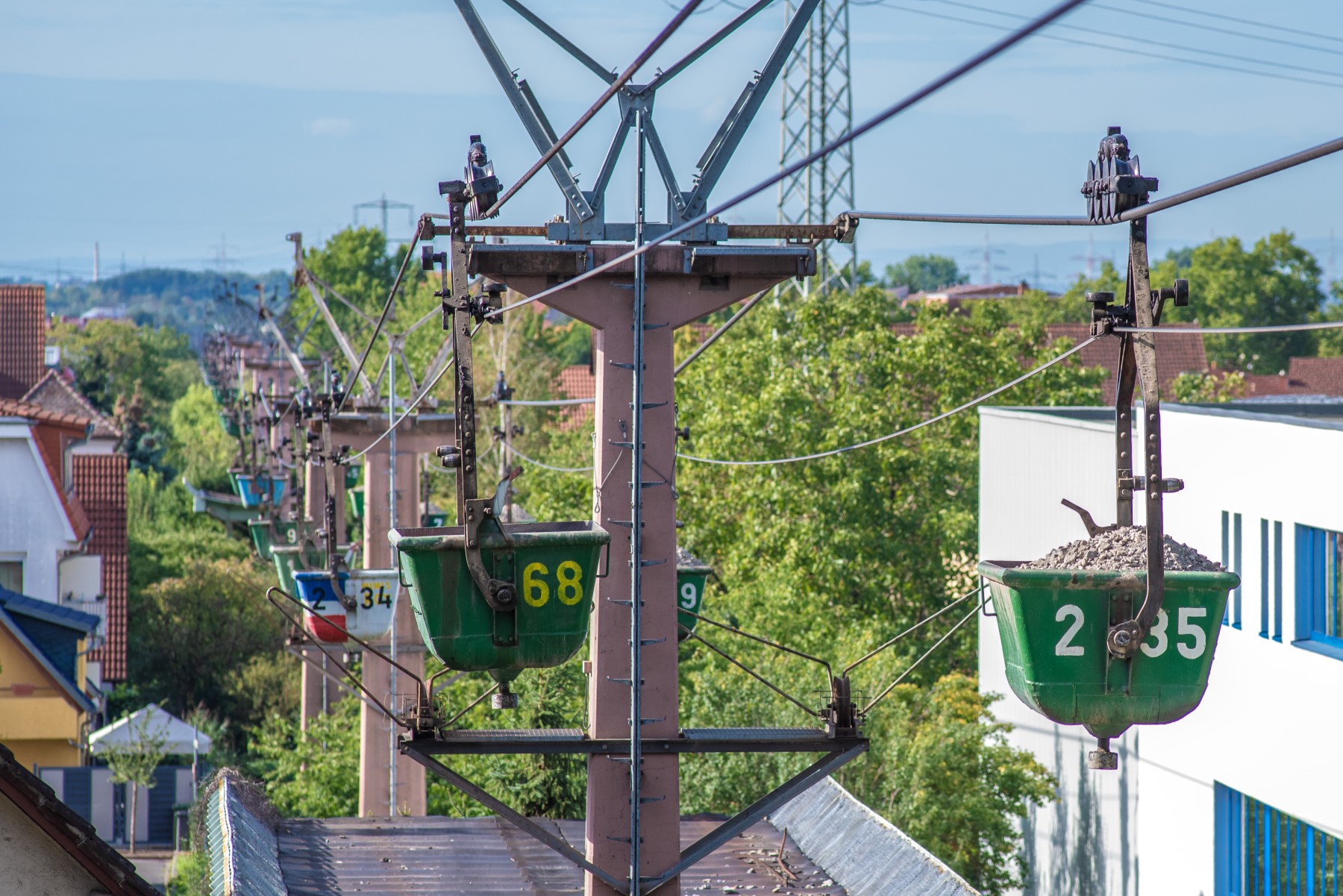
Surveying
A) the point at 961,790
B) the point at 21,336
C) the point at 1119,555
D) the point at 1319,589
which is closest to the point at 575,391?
the point at 21,336

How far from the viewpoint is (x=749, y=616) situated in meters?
28.1

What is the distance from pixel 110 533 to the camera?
41.3 meters

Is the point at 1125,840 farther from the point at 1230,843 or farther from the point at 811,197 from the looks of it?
the point at 811,197

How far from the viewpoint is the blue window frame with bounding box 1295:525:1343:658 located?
634 inches

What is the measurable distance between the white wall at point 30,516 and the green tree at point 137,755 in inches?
126

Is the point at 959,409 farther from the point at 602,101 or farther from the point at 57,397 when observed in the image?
the point at 57,397

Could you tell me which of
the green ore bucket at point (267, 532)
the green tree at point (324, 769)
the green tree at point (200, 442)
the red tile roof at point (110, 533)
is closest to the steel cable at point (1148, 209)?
the green tree at point (324, 769)

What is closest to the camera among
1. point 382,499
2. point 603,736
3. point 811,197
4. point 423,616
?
point 423,616

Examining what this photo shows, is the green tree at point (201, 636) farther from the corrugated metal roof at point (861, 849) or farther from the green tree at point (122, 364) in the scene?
the green tree at point (122, 364)

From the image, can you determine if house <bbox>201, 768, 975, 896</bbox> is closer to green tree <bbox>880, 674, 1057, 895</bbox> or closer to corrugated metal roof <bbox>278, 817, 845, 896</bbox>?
corrugated metal roof <bbox>278, 817, 845, 896</bbox>

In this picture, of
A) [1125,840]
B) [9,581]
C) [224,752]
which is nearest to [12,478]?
[9,581]

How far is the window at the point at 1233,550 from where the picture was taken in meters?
17.6

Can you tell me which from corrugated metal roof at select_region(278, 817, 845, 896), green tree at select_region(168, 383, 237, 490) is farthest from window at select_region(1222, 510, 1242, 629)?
green tree at select_region(168, 383, 237, 490)

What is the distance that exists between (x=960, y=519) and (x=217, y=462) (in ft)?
141
